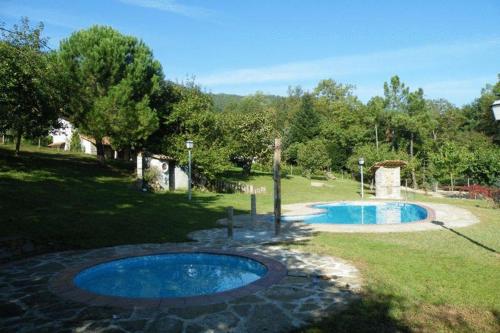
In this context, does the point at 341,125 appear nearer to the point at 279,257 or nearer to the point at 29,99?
the point at 29,99

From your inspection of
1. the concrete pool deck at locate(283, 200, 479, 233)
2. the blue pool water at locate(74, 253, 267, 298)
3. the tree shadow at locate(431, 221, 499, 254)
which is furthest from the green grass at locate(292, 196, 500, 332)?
the blue pool water at locate(74, 253, 267, 298)

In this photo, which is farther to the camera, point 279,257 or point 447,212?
point 447,212

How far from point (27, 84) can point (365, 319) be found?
885 inches

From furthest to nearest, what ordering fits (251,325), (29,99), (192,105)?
(192,105) < (29,99) < (251,325)

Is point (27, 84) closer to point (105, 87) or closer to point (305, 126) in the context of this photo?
point (105, 87)

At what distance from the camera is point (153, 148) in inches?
1093

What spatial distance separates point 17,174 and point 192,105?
459 inches

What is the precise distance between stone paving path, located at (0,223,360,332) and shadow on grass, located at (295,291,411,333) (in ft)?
0.62

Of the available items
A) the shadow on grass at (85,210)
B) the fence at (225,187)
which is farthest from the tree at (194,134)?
the shadow on grass at (85,210)

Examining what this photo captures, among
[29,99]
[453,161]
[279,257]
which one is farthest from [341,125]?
[279,257]

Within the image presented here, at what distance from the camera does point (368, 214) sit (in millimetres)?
20719

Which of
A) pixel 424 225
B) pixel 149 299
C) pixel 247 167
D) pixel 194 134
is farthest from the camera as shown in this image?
pixel 247 167

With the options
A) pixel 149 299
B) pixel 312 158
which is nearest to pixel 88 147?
pixel 312 158

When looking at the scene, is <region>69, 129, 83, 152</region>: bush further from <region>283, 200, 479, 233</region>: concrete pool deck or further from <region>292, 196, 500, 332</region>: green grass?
<region>292, 196, 500, 332</region>: green grass
